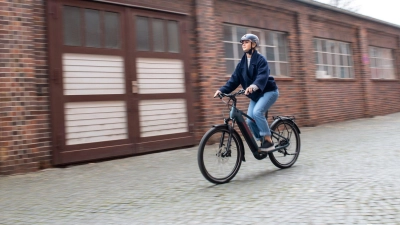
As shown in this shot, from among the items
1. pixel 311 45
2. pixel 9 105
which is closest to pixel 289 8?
pixel 311 45

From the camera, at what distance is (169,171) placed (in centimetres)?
541

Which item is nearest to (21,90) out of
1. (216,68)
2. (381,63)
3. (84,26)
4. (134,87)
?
(84,26)

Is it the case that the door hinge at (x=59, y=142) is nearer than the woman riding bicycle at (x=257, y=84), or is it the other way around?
the woman riding bicycle at (x=257, y=84)

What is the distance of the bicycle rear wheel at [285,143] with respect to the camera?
512 centimetres

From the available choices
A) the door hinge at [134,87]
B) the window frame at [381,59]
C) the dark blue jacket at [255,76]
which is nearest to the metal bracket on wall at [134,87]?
the door hinge at [134,87]

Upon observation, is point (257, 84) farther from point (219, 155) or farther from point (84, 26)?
point (84, 26)

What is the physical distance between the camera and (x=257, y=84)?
456 cm

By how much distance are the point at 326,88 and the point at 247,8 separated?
4.22m

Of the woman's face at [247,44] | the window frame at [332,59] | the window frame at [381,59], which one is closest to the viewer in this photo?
the woman's face at [247,44]

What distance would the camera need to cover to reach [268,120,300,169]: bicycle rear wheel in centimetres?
512

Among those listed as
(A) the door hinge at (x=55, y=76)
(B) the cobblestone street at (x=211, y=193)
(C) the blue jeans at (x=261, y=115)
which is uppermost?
(A) the door hinge at (x=55, y=76)

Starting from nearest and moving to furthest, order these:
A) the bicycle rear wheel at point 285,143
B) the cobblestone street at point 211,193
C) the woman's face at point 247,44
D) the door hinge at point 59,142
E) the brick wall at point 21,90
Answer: the cobblestone street at point 211,193
the woman's face at point 247,44
the bicycle rear wheel at point 285,143
the brick wall at point 21,90
the door hinge at point 59,142

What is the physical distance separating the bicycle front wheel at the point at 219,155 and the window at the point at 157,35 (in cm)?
343

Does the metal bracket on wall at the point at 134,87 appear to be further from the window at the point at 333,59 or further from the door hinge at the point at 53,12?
the window at the point at 333,59
